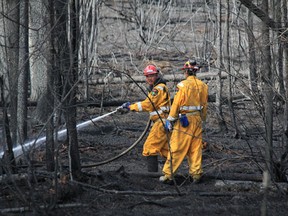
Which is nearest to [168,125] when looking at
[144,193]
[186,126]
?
[186,126]

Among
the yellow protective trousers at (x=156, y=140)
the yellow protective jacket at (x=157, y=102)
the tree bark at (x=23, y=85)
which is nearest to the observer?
the yellow protective jacket at (x=157, y=102)

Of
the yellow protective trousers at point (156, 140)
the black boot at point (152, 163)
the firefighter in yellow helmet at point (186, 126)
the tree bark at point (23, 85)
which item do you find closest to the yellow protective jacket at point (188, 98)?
the firefighter in yellow helmet at point (186, 126)

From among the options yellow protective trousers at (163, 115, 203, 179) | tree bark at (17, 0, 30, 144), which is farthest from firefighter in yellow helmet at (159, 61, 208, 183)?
tree bark at (17, 0, 30, 144)

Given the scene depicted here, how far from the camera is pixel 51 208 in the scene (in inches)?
294

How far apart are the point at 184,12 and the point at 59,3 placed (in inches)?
779

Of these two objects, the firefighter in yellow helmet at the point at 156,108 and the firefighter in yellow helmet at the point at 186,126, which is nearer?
the firefighter in yellow helmet at the point at 186,126

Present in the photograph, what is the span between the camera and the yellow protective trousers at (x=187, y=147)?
10297 millimetres

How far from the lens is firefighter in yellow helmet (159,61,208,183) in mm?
10297

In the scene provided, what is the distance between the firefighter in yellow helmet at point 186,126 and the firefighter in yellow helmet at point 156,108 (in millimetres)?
424

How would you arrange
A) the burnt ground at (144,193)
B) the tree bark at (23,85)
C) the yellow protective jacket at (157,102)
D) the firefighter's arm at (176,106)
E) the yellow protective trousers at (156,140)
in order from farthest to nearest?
1. the tree bark at (23,85)
2. the yellow protective trousers at (156,140)
3. the yellow protective jacket at (157,102)
4. the firefighter's arm at (176,106)
5. the burnt ground at (144,193)

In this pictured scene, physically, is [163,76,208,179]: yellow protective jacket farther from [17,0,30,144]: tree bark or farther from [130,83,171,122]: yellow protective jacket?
[17,0,30,144]: tree bark

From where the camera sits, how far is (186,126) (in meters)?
10.4

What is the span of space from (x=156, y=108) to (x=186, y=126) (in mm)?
696

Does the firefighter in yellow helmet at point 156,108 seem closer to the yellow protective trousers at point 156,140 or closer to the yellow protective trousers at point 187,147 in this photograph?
the yellow protective trousers at point 156,140
